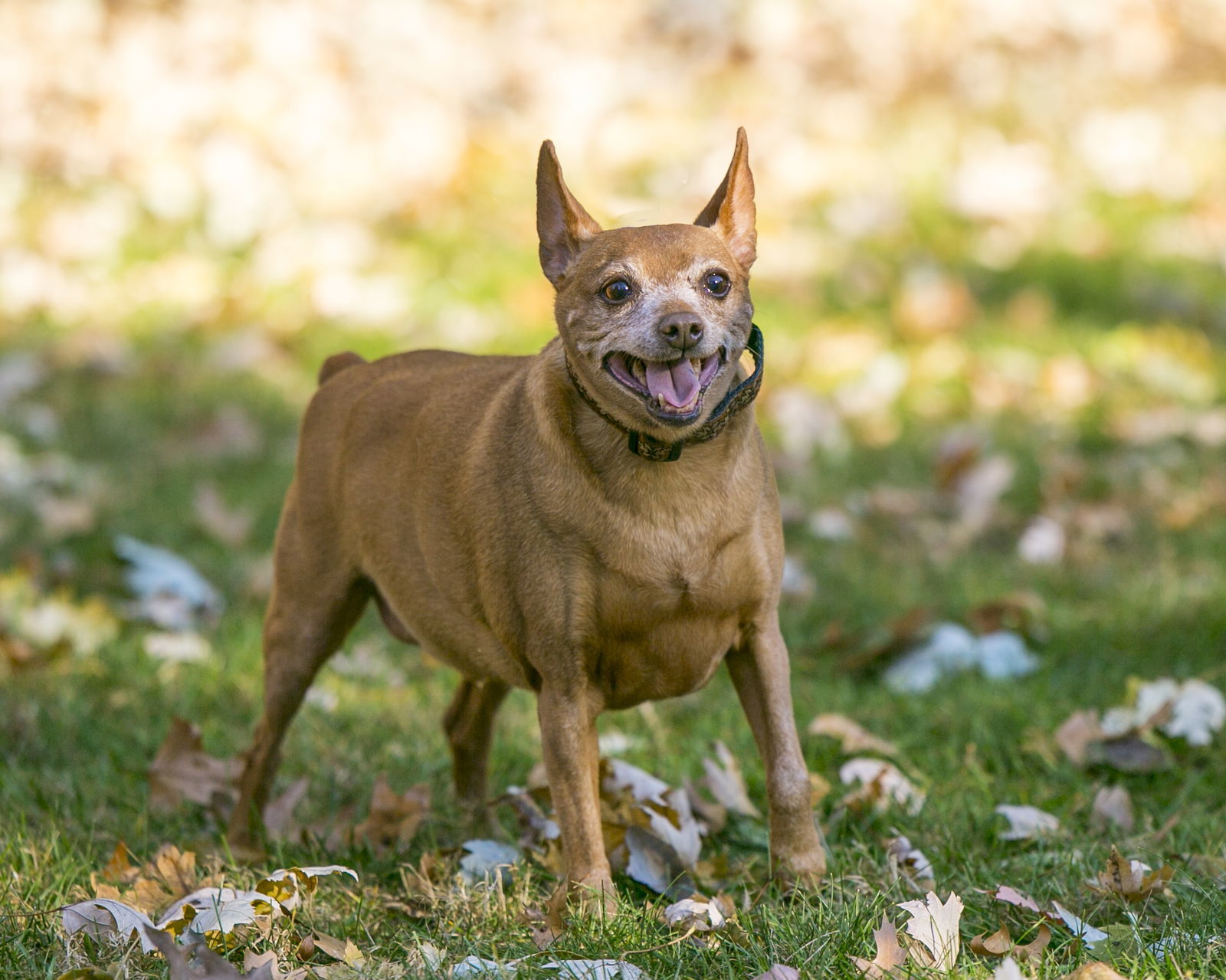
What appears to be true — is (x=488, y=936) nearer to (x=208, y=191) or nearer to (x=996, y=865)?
(x=996, y=865)

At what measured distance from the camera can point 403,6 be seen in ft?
30.7

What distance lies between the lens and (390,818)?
3.47m

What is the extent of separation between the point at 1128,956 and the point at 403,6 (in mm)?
7903

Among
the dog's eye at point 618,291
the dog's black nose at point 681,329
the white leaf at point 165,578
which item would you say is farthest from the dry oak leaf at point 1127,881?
the white leaf at point 165,578

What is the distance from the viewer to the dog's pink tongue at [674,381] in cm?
269

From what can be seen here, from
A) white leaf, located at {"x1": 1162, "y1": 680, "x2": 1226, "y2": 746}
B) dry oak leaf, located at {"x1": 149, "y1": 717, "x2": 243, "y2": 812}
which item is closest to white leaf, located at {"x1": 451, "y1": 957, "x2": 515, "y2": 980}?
dry oak leaf, located at {"x1": 149, "y1": 717, "x2": 243, "y2": 812}

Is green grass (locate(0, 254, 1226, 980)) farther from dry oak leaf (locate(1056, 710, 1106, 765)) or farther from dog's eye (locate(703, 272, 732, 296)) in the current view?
dog's eye (locate(703, 272, 732, 296))

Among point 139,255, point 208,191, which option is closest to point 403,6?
point 208,191

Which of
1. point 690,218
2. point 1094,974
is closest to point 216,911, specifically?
point 1094,974

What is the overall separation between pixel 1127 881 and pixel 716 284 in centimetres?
129

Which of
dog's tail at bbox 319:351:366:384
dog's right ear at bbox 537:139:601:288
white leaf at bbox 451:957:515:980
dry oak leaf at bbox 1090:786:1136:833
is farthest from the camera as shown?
dog's tail at bbox 319:351:366:384

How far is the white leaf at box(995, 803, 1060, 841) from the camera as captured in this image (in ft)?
10.6

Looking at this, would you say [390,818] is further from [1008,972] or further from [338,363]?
[1008,972]

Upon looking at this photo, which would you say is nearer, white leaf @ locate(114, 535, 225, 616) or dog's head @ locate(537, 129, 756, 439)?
dog's head @ locate(537, 129, 756, 439)
